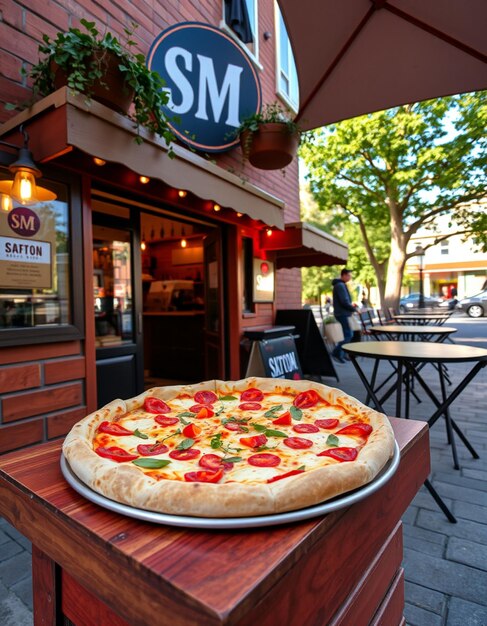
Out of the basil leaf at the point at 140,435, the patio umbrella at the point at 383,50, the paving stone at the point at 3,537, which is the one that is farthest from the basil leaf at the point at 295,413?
the patio umbrella at the point at 383,50

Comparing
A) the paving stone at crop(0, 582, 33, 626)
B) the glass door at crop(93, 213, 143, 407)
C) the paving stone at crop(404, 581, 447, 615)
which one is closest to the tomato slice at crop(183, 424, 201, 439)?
the paving stone at crop(0, 582, 33, 626)

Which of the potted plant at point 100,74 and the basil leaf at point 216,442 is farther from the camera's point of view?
the potted plant at point 100,74

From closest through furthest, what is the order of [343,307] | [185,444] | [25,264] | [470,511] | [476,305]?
1. [185,444]
2. [470,511]
3. [25,264]
4. [343,307]
5. [476,305]

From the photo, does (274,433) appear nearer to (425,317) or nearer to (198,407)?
(198,407)

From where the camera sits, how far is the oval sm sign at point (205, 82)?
3.88 m

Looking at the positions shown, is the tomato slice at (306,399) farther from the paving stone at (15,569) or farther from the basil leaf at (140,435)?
the paving stone at (15,569)

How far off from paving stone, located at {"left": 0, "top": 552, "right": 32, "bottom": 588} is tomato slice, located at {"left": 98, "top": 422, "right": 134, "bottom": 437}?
3.89 feet

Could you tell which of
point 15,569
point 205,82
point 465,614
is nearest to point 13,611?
point 15,569

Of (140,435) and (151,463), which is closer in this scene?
(151,463)

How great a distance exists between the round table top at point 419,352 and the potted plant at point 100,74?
6.86 feet

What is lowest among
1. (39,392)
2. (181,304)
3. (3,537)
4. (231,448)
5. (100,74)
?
(3,537)

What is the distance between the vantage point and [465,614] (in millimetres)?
1469

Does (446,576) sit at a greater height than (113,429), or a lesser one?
lesser

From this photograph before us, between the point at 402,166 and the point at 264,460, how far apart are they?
41.6ft
